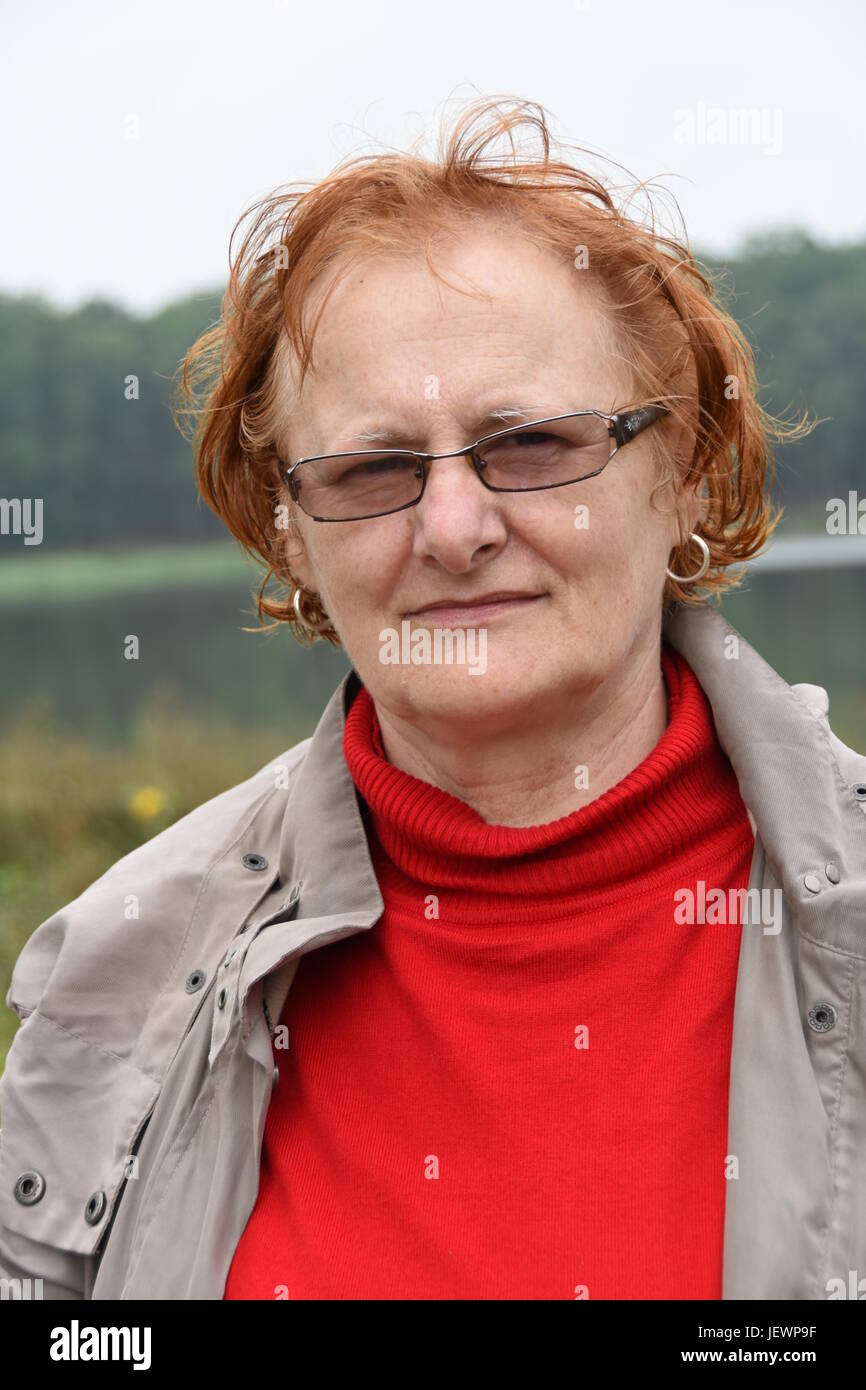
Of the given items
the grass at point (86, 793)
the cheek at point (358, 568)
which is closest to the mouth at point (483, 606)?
the cheek at point (358, 568)

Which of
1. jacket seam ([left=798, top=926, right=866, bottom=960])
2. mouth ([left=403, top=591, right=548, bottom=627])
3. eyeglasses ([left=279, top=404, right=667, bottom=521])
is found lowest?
jacket seam ([left=798, top=926, right=866, bottom=960])

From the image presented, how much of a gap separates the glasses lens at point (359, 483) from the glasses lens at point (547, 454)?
0.37 feet

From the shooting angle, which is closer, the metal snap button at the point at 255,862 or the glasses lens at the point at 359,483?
the glasses lens at the point at 359,483

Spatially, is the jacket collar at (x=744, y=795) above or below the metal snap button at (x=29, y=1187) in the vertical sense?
above

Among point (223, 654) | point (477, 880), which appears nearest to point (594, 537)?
point (477, 880)

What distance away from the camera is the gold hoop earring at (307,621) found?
2472 mm

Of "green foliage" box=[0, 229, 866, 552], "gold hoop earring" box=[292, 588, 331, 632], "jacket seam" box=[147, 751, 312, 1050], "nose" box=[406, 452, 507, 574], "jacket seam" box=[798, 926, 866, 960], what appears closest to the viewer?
"jacket seam" box=[798, 926, 866, 960]

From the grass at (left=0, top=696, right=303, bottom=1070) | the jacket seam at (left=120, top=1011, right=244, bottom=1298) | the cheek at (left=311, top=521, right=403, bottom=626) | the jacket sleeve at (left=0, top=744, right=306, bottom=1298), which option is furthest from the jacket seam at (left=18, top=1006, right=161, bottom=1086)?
the grass at (left=0, top=696, right=303, bottom=1070)

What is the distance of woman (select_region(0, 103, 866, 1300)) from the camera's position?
1.80 meters

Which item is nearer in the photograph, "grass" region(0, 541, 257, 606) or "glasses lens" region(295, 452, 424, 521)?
"glasses lens" region(295, 452, 424, 521)

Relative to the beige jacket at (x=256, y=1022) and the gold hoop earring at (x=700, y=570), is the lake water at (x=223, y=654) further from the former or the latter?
the beige jacket at (x=256, y=1022)

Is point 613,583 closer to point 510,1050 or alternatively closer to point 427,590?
point 427,590

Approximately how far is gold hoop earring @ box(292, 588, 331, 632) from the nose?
0.58 meters

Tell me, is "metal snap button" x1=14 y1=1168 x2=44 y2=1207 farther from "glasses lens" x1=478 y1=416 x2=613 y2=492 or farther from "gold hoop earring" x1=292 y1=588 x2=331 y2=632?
"glasses lens" x1=478 y1=416 x2=613 y2=492
